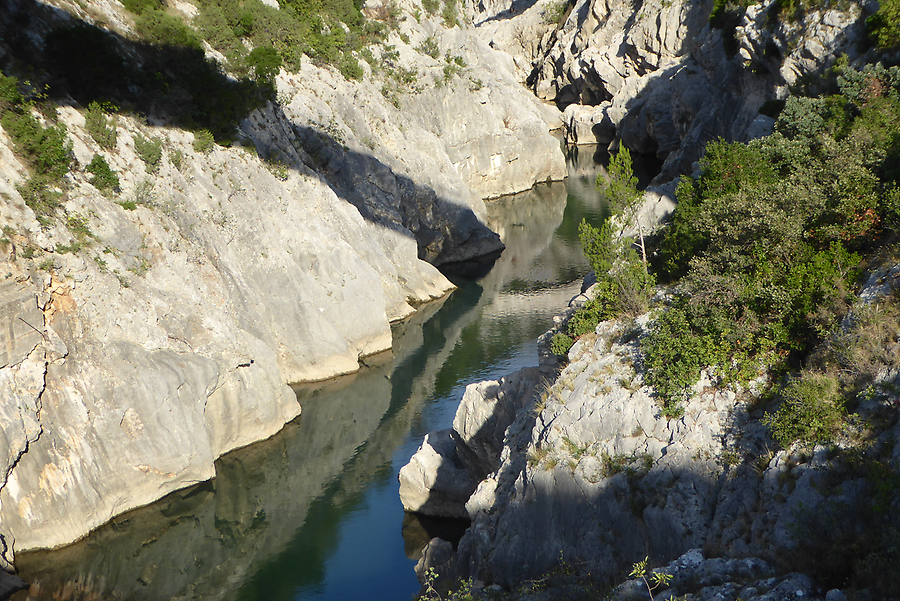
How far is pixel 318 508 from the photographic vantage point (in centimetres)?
2564

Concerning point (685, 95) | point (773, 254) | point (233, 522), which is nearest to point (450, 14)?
point (685, 95)

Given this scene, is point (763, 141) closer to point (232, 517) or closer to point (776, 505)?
point (776, 505)

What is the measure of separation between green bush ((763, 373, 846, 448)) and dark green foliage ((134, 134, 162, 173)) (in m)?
25.6

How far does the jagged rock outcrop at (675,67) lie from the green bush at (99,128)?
28.6 metres

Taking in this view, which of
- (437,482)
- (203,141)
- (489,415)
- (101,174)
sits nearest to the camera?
(489,415)

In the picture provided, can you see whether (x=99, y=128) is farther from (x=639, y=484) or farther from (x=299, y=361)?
(x=639, y=484)

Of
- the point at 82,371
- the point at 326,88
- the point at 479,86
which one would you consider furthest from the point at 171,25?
the point at 479,86

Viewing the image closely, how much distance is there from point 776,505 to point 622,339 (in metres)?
6.30

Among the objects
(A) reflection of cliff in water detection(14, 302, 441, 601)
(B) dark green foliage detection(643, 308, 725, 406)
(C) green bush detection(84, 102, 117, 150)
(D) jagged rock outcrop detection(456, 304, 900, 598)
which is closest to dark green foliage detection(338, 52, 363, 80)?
(C) green bush detection(84, 102, 117, 150)

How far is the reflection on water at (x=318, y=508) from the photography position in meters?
21.6

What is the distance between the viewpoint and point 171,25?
32.9 metres

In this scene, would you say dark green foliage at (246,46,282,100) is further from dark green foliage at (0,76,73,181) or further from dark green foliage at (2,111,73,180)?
dark green foliage at (2,111,73,180)

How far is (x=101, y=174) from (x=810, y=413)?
2494 centimetres

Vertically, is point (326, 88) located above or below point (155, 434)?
above
